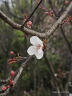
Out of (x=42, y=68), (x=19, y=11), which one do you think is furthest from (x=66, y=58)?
(x=19, y=11)

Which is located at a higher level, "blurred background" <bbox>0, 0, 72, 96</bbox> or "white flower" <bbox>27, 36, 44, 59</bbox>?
"blurred background" <bbox>0, 0, 72, 96</bbox>

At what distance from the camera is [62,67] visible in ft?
28.9

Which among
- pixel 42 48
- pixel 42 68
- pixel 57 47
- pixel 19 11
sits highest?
pixel 19 11

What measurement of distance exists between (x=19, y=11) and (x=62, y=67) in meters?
2.95

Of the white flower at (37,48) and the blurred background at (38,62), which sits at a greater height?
the blurred background at (38,62)

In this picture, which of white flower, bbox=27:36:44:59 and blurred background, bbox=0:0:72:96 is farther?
blurred background, bbox=0:0:72:96

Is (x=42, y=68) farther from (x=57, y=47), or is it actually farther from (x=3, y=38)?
(x=3, y=38)

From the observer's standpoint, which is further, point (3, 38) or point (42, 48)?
point (3, 38)

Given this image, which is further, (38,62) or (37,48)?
(38,62)

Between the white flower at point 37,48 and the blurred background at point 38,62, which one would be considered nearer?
the white flower at point 37,48

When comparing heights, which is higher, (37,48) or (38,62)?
(38,62)

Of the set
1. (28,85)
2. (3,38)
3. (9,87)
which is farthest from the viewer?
(28,85)

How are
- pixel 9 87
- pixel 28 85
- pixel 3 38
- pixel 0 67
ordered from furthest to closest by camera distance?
pixel 28 85 → pixel 0 67 → pixel 3 38 → pixel 9 87

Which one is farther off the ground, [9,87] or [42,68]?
[42,68]
